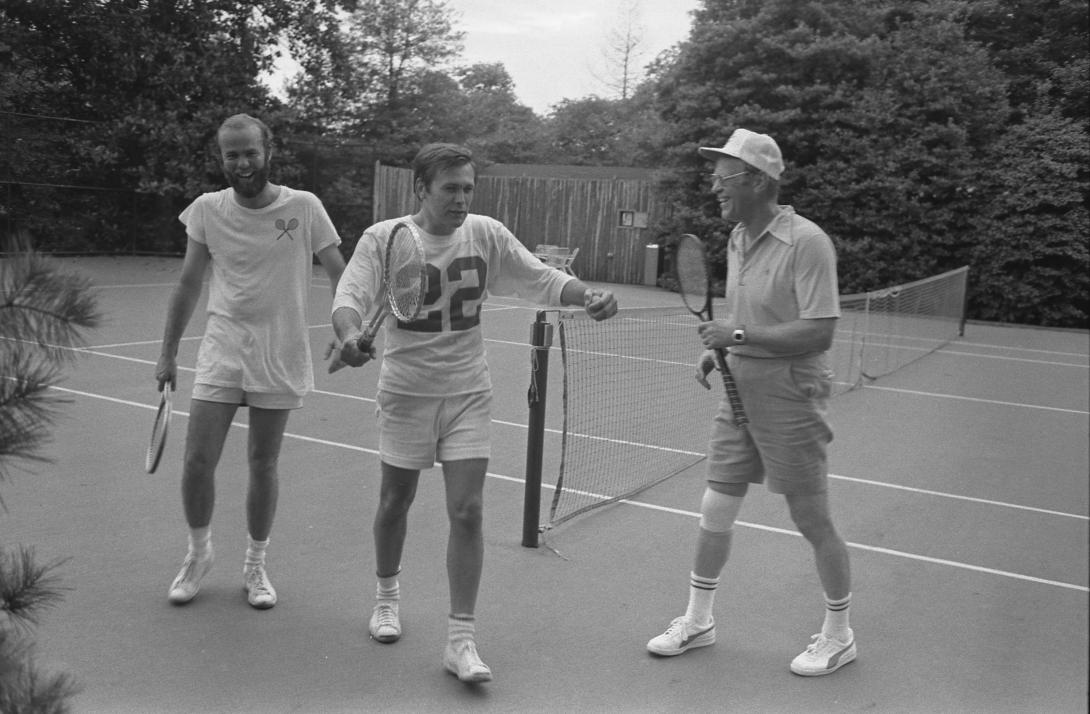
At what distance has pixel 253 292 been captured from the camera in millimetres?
4199

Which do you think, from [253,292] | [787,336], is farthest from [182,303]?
[787,336]

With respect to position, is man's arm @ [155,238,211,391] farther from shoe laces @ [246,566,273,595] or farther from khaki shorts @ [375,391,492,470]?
khaki shorts @ [375,391,492,470]

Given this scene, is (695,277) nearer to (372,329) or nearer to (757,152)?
(757,152)

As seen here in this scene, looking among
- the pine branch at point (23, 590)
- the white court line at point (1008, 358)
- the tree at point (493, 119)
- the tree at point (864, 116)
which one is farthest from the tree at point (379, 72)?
the pine branch at point (23, 590)

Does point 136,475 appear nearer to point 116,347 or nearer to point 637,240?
point 116,347

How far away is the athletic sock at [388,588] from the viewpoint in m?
3.99

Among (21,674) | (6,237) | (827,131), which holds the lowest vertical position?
(21,674)

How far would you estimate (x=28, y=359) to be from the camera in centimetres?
166

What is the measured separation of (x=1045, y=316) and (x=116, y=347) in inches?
662

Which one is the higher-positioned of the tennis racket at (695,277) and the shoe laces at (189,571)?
→ the tennis racket at (695,277)

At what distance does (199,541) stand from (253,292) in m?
1.02

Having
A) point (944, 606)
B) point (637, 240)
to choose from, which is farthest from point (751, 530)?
point (637, 240)

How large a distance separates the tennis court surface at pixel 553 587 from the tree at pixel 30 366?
0.18 feet

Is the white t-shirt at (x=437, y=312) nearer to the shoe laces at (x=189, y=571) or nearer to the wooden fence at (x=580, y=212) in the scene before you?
the shoe laces at (x=189, y=571)
